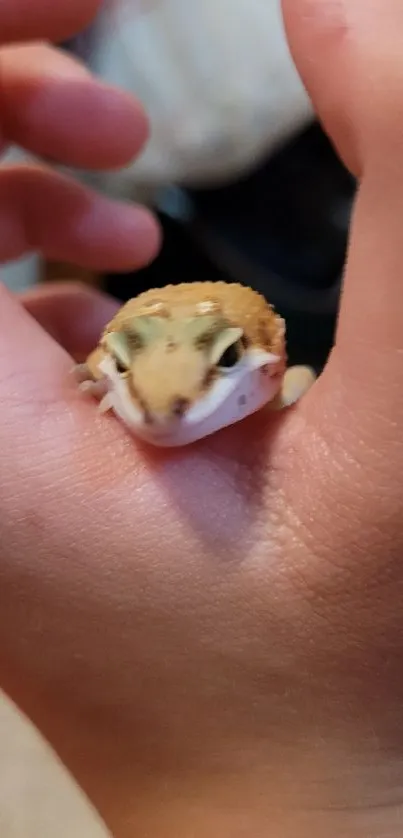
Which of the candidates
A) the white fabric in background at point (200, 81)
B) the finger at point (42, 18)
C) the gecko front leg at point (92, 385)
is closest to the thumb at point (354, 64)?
the gecko front leg at point (92, 385)

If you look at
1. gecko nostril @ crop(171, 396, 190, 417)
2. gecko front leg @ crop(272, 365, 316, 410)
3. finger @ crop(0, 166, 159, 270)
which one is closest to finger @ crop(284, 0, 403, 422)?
gecko nostril @ crop(171, 396, 190, 417)

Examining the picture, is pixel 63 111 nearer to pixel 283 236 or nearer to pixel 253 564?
pixel 253 564

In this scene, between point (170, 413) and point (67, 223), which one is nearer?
point (170, 413)

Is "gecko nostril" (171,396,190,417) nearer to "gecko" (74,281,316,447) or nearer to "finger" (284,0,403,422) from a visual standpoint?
"gecko" (74,281,316,447)

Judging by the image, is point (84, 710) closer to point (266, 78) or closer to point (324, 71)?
point (324, 71)

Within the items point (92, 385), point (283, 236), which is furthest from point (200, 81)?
point (92, 385)

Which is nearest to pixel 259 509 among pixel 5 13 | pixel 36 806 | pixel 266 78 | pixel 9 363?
pixel 9 363

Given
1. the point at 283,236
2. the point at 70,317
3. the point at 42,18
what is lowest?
the point at 283,236
